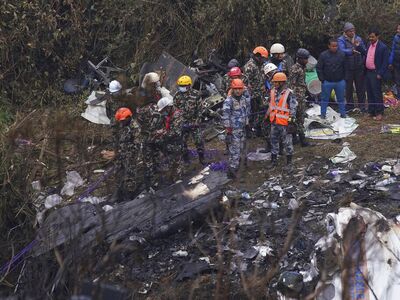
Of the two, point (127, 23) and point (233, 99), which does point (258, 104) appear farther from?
point (127, 23)

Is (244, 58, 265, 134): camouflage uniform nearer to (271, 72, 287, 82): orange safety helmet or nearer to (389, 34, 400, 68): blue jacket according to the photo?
(271, 72, 287, 82): orange safety helmet

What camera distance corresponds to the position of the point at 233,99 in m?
10.5

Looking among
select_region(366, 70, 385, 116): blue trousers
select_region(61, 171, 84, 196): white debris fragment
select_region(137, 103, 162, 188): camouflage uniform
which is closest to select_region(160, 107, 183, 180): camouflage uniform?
select_region(137, 103, 162, 188): camouflage uniform

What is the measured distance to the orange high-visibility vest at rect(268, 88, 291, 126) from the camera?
1049cm

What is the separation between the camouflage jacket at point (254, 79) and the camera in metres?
11.8

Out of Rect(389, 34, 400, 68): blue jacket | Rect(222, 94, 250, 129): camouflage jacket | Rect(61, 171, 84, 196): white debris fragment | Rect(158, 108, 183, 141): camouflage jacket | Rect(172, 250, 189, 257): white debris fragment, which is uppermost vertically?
Rect(389, 34, 400, 68): blue jacket

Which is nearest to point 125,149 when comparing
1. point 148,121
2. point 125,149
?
point 125,149

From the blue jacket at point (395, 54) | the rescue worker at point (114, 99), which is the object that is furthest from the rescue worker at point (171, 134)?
the blue jacket at point (395, 54)

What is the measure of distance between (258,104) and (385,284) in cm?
576

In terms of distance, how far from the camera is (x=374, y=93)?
12766 millimetres

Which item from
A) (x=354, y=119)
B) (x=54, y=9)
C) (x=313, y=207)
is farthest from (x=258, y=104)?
(x=54, y=9)

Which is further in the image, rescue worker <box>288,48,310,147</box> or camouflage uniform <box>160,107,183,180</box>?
rescue worker <box>288,48,310,147</box>

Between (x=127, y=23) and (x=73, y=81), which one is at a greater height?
(x=127, y=23)

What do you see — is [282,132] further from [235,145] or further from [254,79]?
[254,79]
